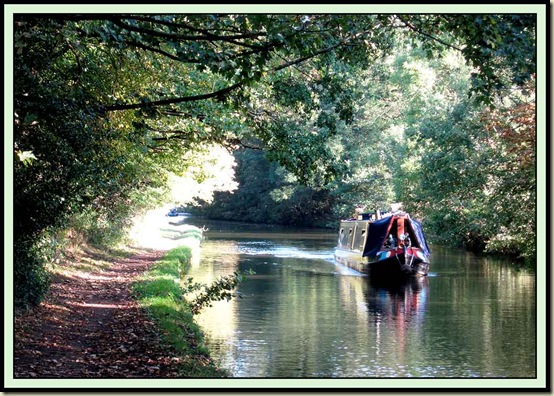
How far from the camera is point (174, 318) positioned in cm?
1553

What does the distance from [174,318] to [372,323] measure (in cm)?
516

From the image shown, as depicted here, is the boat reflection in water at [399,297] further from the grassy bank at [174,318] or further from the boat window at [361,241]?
the grassy bank at [174,318]

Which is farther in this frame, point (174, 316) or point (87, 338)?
point (174, 316)

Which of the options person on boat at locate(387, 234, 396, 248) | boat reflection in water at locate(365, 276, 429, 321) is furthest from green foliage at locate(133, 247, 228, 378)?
person on boat at locate(387, 234, 396, 248)

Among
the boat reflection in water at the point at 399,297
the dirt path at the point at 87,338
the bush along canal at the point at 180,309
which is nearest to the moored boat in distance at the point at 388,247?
Result: the boat reflection in water at the point at 399,297

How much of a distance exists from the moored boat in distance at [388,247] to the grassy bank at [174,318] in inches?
317

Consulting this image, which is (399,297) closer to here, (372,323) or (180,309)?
(372,323)

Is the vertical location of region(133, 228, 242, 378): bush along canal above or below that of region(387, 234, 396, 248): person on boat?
below

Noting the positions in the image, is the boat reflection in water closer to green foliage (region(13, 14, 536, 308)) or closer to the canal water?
the canal water

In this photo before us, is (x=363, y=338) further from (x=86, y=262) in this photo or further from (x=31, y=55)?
(x=86, y=262)

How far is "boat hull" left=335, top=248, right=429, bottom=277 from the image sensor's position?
94.5ft

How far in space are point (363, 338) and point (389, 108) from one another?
42.7 m

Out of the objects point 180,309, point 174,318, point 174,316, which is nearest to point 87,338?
point 174,318

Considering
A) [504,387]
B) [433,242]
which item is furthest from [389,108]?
[504,387]
